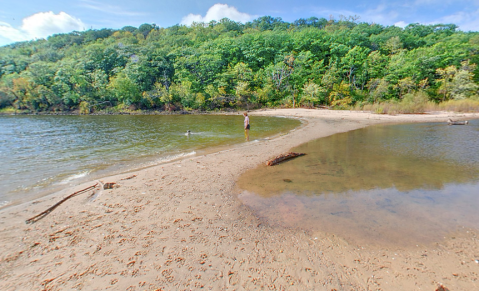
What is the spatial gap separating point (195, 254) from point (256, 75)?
169ft

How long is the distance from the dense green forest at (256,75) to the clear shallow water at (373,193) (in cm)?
3433

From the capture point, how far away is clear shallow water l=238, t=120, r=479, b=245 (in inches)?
163

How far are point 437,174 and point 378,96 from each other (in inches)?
1541

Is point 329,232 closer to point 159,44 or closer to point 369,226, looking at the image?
point 369,226

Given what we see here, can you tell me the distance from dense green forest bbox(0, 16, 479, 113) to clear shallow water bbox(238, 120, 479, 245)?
34331mm

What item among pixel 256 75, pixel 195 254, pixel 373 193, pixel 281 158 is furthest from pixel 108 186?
pixel 256 75

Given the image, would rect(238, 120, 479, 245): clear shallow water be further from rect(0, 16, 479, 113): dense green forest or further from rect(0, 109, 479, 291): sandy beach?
rect(0, 16, 479, 113): dense green forest

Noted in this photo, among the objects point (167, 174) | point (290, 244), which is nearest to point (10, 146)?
point (167, 174)

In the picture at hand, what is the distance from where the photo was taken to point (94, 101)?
4984 cm

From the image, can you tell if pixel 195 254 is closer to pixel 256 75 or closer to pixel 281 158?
pixel 281 158

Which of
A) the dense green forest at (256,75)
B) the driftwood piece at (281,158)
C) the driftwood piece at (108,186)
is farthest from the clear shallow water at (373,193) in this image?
the dense green forest at (256,75)

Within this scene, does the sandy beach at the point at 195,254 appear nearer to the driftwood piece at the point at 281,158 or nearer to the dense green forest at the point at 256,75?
the driftwood piece at the point at 281,158

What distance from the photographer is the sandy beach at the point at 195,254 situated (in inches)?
114

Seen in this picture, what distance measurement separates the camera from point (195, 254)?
136 inches
